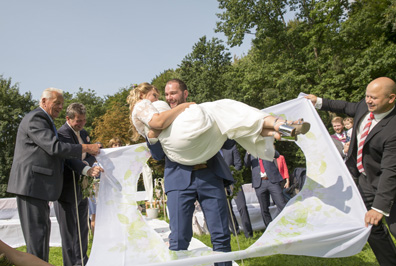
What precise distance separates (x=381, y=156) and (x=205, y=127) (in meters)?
1.87

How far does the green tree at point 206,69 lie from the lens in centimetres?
2673

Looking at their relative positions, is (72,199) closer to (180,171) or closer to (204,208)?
(180,171)

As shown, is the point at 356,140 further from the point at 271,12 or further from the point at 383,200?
the point at 271,12

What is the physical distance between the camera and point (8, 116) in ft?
99.3

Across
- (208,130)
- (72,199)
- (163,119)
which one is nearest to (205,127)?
(208,130)

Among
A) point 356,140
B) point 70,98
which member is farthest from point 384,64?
point 70,98

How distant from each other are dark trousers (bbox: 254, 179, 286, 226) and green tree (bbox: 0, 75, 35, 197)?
87.2ft

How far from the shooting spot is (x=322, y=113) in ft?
66.3

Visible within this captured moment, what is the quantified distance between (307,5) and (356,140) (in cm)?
2177

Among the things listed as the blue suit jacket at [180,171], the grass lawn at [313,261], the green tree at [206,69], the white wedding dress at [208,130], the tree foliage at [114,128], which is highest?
the green tree at [206,69]

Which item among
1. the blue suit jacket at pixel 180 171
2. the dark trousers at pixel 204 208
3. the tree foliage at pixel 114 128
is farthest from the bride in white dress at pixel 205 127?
the tree foliage at pixel 114 128

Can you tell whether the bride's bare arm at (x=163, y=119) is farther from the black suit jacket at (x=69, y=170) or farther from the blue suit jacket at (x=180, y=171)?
the black suit jacket at (x=69, y=170)

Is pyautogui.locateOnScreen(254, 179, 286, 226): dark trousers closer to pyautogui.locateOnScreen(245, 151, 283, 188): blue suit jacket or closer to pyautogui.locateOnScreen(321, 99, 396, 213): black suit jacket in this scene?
pyautogui.locateOnScreen(245, 151, 283, 188): blue suit jacket

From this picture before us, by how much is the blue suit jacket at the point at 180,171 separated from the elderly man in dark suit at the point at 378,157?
4.43 ft
